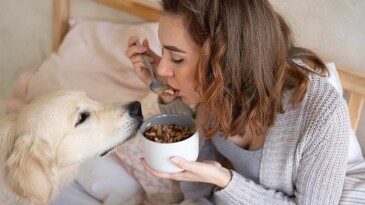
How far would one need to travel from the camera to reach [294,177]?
1.02 m

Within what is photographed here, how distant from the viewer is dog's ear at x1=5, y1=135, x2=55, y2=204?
0.92 m

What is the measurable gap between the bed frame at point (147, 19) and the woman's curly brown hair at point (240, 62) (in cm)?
→ 35

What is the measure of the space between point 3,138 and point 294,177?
79 cm

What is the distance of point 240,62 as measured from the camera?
87 cm

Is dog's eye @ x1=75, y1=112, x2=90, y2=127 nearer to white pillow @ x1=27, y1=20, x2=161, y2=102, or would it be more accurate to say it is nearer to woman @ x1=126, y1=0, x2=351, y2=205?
woman @ x1=126, y1=0, x2=351, y2=205

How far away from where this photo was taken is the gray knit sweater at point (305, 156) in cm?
92

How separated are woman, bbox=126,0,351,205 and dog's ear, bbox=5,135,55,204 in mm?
265

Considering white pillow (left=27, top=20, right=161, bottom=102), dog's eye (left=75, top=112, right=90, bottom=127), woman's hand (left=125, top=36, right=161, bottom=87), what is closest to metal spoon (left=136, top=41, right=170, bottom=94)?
woman's hand (left=125, top=36, right=161, bottom=87)

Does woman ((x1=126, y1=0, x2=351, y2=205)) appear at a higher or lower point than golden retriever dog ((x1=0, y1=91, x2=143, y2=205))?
higher

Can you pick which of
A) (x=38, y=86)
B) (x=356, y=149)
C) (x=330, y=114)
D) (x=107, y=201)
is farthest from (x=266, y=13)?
(x=38, y=86)

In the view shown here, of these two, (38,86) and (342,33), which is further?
(38,86)

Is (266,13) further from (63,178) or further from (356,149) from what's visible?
(63,178)

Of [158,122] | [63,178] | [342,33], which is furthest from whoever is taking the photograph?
[342,33]

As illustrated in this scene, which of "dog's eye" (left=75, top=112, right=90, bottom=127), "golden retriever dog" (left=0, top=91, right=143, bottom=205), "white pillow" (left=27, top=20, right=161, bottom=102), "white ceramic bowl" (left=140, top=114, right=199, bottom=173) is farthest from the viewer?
"white pillow" (left=27, top=20, right=161, bottom=102)
